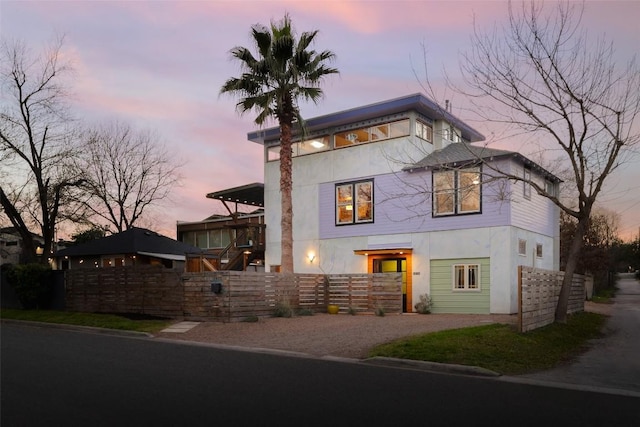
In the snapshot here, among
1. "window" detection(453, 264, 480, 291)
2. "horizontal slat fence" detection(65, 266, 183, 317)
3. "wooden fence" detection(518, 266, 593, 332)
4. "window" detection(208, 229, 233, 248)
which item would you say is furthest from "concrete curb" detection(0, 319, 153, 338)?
"window" detection(208, 229, 233, 248)

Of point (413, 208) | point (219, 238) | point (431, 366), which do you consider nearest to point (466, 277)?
point (413, 208)

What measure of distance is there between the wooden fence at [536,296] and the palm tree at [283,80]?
9624mm

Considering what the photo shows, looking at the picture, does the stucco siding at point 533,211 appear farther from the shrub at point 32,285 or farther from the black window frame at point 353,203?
the shrub at point 32,285

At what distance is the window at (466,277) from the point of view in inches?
813

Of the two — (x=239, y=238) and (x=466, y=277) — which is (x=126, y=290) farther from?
(x=466, y=277)

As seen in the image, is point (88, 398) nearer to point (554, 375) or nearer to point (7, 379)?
point (7, 379)

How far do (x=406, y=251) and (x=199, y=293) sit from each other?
8.62 meters

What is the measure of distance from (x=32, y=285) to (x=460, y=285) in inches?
662

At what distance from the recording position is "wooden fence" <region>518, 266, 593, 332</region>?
13.0m

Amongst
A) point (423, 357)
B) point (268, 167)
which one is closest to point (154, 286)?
point (268, 167)

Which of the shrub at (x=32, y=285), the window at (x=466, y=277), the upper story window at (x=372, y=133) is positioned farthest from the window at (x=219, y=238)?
the window at (x=466, y=277)

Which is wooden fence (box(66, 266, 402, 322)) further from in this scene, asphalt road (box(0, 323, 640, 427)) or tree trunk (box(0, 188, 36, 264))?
asphalt road (box(0, 323, 640, 427))

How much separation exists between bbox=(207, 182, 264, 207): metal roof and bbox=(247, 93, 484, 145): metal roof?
2605 mm

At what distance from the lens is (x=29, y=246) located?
2509cm
